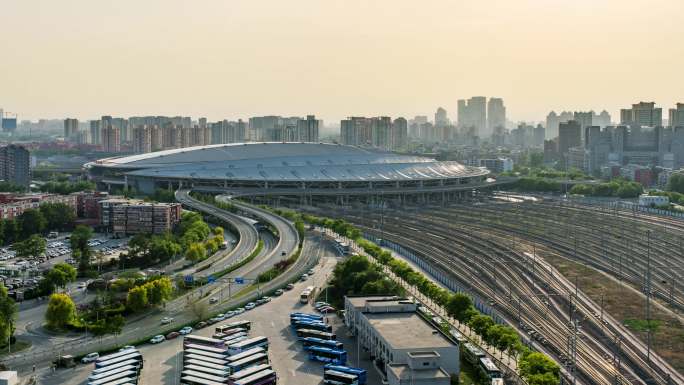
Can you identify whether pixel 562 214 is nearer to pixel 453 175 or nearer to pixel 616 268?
pixel 453 175

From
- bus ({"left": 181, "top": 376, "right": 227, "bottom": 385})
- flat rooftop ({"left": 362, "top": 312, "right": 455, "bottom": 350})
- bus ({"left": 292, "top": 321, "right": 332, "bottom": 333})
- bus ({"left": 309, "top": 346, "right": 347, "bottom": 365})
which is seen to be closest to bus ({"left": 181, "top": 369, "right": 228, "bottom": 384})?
bus ({"left": 181, "top": 376, "right": 227, "bottom": 385})

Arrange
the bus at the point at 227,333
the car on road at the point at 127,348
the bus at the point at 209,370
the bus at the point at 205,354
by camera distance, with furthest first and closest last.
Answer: the bus at the point at 227,333
the car on road at the point at 127,348
the bus at the point at 205,354
the bus at the point at 209,370

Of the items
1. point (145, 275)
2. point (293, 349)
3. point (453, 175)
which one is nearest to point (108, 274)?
point (145, 275)

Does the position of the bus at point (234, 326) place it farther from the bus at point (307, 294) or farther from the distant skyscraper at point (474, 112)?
the distant skyscraper at point (474, 112)

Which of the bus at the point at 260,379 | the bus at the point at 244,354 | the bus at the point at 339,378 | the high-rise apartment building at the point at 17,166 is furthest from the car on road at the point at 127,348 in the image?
the high-rise apartment building at the point at 17,166

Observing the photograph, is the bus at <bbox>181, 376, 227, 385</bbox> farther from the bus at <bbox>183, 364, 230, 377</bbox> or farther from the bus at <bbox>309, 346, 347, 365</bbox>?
the bus at <bbox>309, 346, 347, 365</bbox>

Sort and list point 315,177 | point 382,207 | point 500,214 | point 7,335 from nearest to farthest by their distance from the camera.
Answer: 1. point 7,335
2. point 500,214
3. point 382,207
4. point 315,177

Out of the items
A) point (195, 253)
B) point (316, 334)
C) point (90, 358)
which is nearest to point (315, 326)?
point (316, 334)
